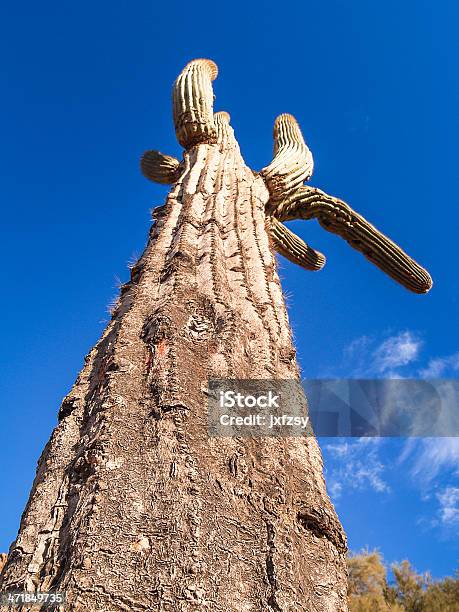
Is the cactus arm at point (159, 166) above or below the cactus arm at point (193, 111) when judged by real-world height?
above

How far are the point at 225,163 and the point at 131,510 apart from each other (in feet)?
8.91

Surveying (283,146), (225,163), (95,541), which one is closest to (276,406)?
(95,541)

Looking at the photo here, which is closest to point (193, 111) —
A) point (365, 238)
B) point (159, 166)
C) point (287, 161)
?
point (287, 161)

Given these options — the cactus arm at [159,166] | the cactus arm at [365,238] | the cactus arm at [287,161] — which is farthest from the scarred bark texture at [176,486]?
the cactus arm at [159,166]

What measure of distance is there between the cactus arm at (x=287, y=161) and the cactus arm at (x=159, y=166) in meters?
1.01

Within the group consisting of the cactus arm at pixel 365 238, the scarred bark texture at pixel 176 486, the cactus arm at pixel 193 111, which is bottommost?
the scarred bark texture at pixel 176 486

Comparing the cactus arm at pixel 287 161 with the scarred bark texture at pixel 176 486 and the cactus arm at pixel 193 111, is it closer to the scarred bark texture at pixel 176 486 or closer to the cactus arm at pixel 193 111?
the cactus arm at pixel 193 111

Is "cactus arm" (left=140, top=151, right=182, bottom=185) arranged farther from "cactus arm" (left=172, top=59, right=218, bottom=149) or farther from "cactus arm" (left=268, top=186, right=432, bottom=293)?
"cactus arm" (left=268, top=186, right=432, bottom=293)

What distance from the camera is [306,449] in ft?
5.50

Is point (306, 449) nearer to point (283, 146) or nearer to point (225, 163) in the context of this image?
point (225, 163)

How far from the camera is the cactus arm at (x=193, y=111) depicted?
3.94 m

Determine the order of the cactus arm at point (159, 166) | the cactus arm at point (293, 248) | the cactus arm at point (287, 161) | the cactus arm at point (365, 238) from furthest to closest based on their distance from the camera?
the cactus arm at point (159, 166), the cactus arm at point (365, 238), the cactus arm at point (293, 248), the cactus arm at point (287, 161)

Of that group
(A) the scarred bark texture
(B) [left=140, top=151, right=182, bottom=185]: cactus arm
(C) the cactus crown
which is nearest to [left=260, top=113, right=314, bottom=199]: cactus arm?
(C) the cactus crown

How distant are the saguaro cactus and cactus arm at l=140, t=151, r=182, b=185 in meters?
2.70
